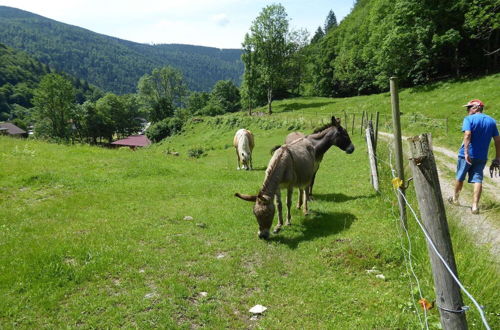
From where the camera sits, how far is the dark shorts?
27.4 ft

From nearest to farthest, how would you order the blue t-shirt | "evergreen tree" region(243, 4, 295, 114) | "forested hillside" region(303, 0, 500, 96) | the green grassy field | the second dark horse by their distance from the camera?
1. the green grassy field
2. the blue t-shirt
3. the second dark horse
4. "forested hillside" region(303, 0, 500, 96)
5. "evergreen tree" region(243, 4, 295, 114)

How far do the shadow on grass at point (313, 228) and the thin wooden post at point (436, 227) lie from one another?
4894 millimetres

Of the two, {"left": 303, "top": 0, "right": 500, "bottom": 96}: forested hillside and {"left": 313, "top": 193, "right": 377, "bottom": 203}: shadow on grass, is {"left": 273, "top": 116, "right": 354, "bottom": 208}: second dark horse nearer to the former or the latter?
{"left": 313, "top": 193, "right": 377, "bottom": 203}: shadow on grass

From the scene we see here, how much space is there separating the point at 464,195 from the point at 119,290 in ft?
35.9

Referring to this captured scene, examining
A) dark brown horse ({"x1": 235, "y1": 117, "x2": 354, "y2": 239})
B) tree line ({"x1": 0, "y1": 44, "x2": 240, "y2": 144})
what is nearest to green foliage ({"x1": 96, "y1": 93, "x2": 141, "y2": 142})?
tree line ({"x1": 0, "y1": 44, "x2": 240, "y2": 144})

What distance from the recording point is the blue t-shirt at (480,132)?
26.6ft

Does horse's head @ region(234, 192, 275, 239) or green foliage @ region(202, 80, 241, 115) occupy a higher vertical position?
green foliage @ region(202, 80, 241, 115)

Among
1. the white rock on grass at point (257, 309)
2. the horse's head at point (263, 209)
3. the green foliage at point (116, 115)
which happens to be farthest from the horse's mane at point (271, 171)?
the green foliage at point (116, 115)

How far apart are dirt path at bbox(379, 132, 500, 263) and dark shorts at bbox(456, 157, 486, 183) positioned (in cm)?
96

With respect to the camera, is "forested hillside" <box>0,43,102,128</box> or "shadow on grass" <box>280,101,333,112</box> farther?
"forested hillside" <box>0,43,102,128</box>

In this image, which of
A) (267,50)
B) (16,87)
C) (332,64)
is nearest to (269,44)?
(267,50)

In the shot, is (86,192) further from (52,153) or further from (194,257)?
(52,153)

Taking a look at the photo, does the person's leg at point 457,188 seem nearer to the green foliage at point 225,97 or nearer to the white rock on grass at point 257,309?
the white rock on grass at point 257,309

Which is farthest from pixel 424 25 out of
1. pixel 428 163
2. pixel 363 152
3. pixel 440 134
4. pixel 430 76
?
pixel 428 163
